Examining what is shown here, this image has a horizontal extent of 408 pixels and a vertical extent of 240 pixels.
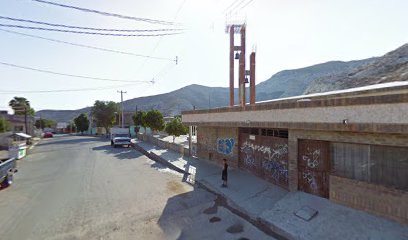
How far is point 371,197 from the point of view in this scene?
7734 millimetres

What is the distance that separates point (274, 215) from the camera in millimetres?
8930

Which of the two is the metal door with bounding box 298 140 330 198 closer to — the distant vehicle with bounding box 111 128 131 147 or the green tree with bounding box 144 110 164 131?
the distant vehicle with bounding box 111 128 131 147

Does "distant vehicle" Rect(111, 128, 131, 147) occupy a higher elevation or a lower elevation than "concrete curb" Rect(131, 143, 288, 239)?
higher

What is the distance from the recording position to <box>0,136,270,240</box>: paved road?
27.1 feet

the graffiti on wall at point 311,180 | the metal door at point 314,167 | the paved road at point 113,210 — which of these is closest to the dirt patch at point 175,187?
the paved road at point 113,210

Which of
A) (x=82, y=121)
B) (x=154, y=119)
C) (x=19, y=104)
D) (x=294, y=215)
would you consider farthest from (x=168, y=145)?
(x=19, y=104)

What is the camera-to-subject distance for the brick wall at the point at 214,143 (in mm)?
15758

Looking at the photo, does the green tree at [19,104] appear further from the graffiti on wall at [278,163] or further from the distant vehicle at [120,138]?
the graffiti on wall at [278,163]

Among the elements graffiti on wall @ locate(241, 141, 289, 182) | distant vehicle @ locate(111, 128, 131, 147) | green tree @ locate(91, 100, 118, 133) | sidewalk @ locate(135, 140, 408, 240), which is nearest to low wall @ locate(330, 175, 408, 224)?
sidewalk @ locate(135, 140, 408, 240)

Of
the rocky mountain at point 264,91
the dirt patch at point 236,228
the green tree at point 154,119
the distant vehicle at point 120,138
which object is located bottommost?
the dirt patch at point 236,228

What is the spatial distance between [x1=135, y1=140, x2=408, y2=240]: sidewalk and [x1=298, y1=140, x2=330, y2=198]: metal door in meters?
0.34

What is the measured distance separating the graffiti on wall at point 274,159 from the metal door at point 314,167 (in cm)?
98

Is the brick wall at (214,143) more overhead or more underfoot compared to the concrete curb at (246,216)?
more overhead

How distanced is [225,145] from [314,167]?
7.53 meters
